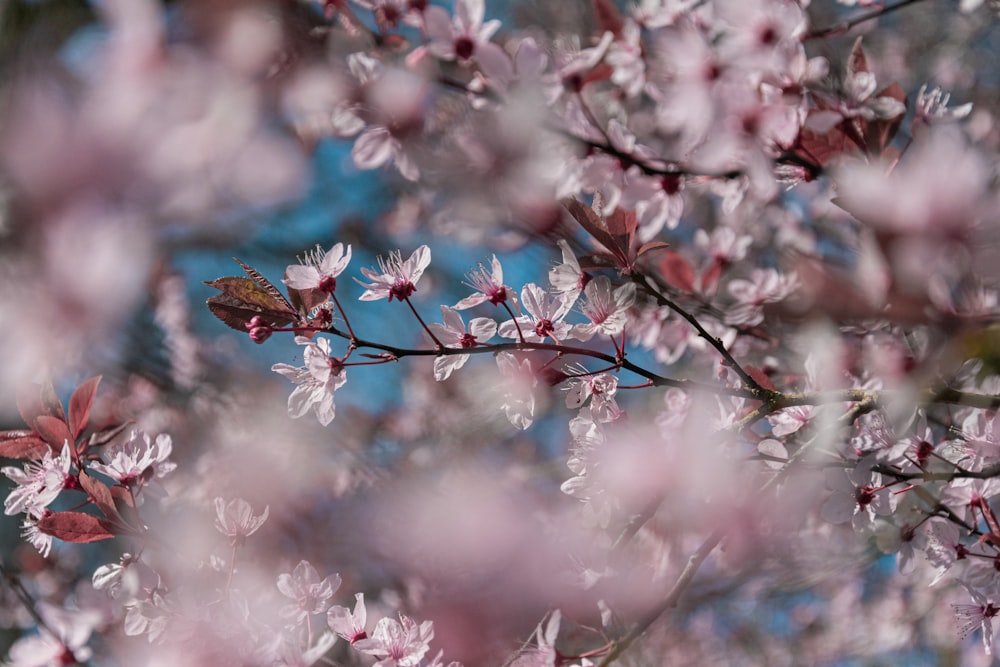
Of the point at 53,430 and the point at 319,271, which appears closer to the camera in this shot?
the point at 319,271

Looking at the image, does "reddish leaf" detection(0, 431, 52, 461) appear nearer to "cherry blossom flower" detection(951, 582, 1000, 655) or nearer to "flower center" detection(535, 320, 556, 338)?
"flower center" detection(535, 320, 556, 338)

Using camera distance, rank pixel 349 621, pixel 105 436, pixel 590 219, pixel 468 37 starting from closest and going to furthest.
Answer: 1. pixel 590 219
2. pixel 349 621
3. pixel 105 436
4. pixel 468 37

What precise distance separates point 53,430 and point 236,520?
0.21 m

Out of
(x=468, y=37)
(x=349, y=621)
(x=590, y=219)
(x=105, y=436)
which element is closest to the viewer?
(x=590, y=219)

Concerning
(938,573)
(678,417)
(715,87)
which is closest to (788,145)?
(715,87)

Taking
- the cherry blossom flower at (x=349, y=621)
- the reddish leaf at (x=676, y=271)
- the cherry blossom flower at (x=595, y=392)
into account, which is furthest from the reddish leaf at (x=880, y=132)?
the cherry blossom flower at (x=349, y=621)

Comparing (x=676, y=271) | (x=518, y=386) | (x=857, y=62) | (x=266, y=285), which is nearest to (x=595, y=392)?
(x=518, y=386)

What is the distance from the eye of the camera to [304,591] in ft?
2.28

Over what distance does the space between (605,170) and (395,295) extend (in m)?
0.41

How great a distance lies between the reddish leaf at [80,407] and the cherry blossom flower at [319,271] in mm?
306

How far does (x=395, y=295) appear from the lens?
0.62 m

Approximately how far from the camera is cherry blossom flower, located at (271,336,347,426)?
59 centimetres

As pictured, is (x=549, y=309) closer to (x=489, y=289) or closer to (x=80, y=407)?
(x=489, y=289)

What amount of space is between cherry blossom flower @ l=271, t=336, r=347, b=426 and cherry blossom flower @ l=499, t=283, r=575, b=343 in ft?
0.50
